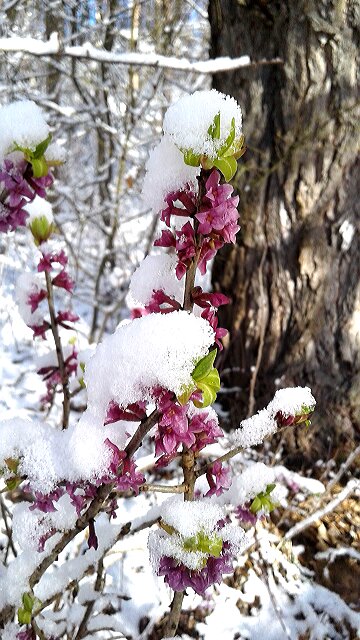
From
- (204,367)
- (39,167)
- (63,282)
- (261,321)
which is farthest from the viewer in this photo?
(261,321)

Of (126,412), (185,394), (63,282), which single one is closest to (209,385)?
(185,394)

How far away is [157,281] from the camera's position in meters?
0.79

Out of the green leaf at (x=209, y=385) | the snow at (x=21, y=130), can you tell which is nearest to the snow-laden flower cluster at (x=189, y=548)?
the green leaf at (x=209, y=385)

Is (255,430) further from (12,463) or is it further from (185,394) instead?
(12,463)

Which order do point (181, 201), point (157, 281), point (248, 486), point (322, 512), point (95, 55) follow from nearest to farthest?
point (181, 201), point (157, 281), point (248, 486), point (95, 55), point (322, 512)

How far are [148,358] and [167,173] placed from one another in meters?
0.27

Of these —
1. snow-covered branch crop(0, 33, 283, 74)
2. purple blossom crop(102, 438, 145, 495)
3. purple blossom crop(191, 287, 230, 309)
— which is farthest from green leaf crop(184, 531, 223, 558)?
snow-covered branch crop(0, 33, 283, 74)

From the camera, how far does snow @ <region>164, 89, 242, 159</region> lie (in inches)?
24.3

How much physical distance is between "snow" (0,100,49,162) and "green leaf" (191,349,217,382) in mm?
560

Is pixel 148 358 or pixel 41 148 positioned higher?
pixel 41 148

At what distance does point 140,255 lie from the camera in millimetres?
5324

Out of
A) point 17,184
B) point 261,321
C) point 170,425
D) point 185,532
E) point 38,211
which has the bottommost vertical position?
point 185,532

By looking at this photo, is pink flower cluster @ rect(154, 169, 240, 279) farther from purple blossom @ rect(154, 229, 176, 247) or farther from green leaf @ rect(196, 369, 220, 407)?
green leaf @ rect(196, 369, 220, 407)

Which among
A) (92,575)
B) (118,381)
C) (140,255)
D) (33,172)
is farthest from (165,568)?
(140,255)
